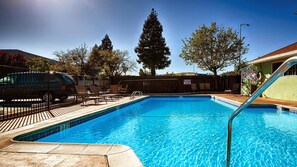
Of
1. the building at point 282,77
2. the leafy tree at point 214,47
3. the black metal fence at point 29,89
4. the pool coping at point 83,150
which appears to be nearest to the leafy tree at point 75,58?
the leafy tree at point 214,47

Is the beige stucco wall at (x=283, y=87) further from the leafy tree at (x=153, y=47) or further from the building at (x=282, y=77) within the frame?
the leafy tree at (x=153, y=47)

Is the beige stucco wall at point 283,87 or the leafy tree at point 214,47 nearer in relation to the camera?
the beige stucco wall at point 283,87

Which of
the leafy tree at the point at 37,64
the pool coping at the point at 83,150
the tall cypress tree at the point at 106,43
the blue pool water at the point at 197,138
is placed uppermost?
the tall cypress tree at the point at 106,43

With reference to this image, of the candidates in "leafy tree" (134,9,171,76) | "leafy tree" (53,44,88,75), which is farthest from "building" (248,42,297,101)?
"leafy tree" (53,44,88,75)

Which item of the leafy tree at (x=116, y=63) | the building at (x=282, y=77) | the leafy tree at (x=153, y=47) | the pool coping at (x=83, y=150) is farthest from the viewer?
the leafy tree at (x=153, y=47)

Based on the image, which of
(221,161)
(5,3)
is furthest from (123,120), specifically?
(5,3)

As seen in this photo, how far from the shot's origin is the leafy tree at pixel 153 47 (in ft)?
104

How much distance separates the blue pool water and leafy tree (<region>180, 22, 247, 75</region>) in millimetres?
14531

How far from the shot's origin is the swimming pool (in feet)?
12.3

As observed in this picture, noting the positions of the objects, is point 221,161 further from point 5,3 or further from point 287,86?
point 5,3

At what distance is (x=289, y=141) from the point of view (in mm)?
4695

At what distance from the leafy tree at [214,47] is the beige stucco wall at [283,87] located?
28.1ft

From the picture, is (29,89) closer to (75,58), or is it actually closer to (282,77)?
(282,77)

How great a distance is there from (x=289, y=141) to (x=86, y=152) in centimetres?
479
